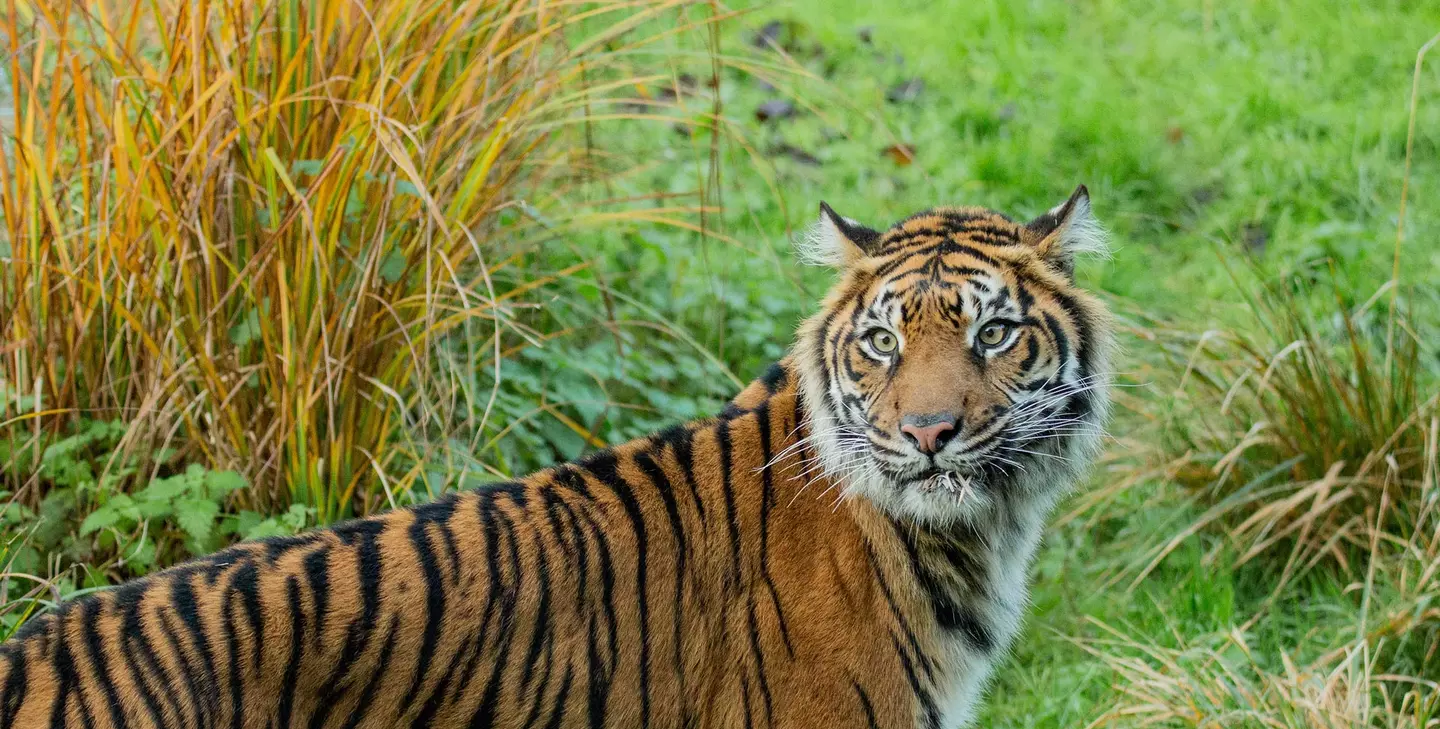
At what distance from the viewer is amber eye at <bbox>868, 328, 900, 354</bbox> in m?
2.92

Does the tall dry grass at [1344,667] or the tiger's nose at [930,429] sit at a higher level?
the tiger's nose at [930,429]

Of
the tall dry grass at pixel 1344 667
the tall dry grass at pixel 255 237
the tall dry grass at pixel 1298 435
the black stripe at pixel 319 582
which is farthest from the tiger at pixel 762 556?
the tall dry grass at pixel 1298 435

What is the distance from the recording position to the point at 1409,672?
3.83 m

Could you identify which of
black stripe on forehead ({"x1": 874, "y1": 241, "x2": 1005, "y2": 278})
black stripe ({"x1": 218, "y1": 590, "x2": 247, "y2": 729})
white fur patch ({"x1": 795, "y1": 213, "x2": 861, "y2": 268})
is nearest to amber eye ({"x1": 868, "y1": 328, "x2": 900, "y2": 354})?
black stripe on forehead ({"x1": 874, "y1": 241, "x2": 1005, "y2": 278})

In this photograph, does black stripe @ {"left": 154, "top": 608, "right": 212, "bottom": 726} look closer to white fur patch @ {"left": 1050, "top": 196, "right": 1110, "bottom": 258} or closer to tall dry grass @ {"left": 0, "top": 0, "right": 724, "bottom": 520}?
tall dry grass @ {"left": 0, "top": 0, "right": 724, "bottom": 520}

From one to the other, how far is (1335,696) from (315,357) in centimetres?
269

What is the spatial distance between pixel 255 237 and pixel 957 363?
1.96 meters

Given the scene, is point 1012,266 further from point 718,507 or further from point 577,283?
point 577,283

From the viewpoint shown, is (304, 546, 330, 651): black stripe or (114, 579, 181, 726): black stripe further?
(304, 546, 330, 651): black stripe

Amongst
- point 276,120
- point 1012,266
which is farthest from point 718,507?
point 276,120

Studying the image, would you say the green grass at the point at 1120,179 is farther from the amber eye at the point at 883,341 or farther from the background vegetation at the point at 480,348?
the amber eye at the point at 883,341

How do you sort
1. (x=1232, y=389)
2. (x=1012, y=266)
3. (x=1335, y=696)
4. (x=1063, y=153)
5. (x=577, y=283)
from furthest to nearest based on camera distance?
1. (x=1063, y=153)
2. (x=577, y=283)
3. (x=1232, y=389)
4. (x=1335, y=696)
5. (x=1012, y=266)

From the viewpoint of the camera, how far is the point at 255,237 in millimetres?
3717

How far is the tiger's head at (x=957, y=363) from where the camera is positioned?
9.19 ft
